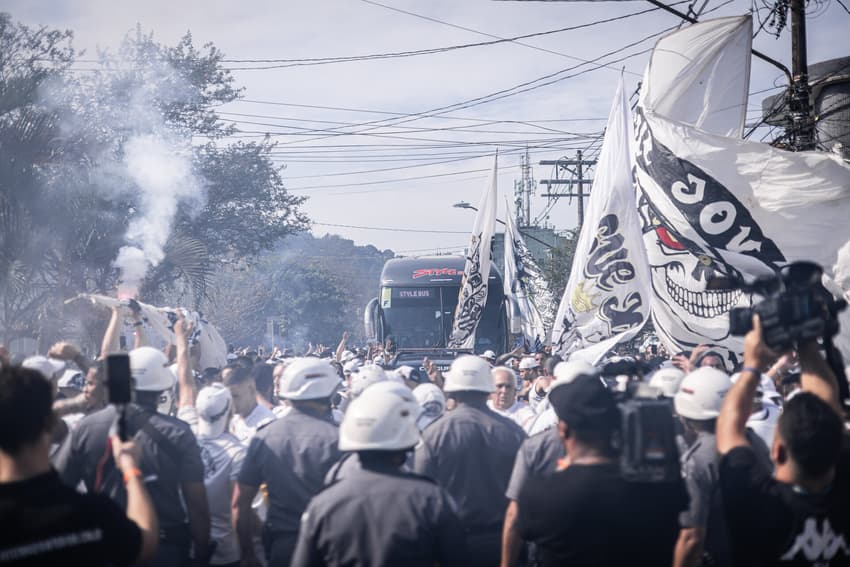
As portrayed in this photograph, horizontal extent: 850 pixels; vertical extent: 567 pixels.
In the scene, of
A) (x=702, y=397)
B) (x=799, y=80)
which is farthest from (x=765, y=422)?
(x=799, y=80)

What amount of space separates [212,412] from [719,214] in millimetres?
6093

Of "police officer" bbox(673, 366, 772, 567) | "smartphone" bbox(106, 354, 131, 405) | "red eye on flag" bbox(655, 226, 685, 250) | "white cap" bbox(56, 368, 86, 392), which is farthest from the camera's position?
"red eye on flag" bbox(655, 226, 685, 250)

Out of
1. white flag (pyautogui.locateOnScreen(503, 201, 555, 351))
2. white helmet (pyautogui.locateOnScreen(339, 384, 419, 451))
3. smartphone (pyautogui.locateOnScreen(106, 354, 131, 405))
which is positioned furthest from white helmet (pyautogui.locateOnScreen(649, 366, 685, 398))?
white flag (pyautogui.locateOnScreen(503, 201, 555, 351))

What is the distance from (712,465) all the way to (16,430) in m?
3.37

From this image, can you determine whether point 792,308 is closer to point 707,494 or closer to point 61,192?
point 707,494

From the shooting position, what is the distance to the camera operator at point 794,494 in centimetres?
332

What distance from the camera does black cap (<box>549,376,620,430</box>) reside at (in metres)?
3.51

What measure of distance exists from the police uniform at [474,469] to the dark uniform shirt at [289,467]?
26.0 inches

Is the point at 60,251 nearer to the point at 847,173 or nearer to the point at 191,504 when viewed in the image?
the point at 191,504

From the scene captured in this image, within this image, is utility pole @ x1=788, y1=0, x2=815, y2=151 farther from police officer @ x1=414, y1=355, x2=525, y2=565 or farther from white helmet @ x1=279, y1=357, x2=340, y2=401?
white helmet @ x1=279, y1=357, x2=340, y2=401

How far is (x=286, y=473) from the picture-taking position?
5180 millimetres

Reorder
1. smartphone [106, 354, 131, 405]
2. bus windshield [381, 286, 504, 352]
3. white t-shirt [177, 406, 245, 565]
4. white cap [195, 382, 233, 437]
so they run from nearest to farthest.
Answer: smartphone [106, 354, 131, 405], white t-shirt [177, 406, 245, 565], white cap [195, 382, 233, 437], bus windshield [381, 286, 504, 352]

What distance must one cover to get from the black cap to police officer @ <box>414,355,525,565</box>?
2.00m

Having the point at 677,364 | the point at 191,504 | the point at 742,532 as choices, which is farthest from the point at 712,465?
the point at 677,364
